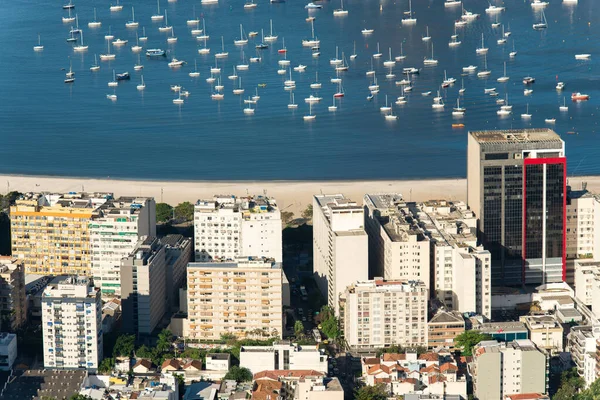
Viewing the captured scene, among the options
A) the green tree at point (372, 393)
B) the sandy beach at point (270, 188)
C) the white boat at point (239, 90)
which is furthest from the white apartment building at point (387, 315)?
the white boat at point (239, 90)

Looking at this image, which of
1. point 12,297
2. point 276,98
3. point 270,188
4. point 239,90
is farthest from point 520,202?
point 239,90

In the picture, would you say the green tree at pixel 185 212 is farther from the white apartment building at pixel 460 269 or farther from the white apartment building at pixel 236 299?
the white apartment building at pixel 236 299

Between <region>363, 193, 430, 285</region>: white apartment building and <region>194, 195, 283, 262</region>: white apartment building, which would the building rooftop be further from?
<region>194, 195, 283, 262</region>: white apartment building

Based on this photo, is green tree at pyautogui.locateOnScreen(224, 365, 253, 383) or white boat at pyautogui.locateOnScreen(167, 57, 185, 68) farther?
white boat at pyautogui.locateOnScreen(167, 57, 185, 68)

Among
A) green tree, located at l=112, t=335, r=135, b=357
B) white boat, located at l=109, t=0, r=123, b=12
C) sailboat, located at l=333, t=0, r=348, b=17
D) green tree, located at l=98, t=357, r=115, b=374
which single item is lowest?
green tree, located at l=98, t=357, r=115, b=374

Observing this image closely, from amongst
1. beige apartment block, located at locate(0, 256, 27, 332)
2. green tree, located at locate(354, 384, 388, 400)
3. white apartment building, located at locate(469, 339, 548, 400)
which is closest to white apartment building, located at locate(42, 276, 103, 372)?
beige apartment block, located at locate(0, 256, 27, 332)

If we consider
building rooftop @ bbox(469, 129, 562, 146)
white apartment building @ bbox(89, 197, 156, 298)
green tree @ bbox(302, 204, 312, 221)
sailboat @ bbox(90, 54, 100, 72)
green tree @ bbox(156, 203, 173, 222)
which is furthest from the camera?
sailboat @ bbox(90, 54, 100, 72)
